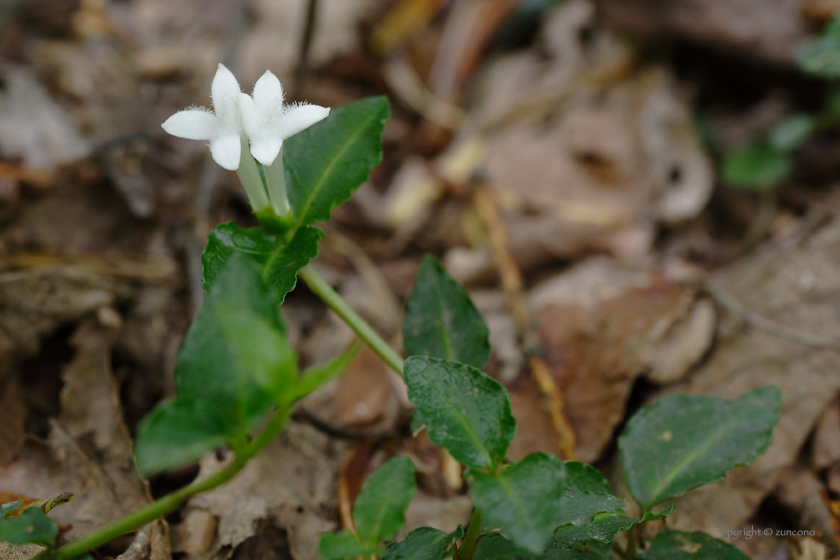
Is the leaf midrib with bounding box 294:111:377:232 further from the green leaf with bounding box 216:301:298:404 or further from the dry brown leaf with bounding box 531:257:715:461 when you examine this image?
the dry brown leaf with bounding box 531:257:715:461

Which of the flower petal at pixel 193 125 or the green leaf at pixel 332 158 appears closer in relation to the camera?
the flower petal at pixel 193 125

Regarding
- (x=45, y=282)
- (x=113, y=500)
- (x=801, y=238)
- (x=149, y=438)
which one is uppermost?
(x=45, y=282)

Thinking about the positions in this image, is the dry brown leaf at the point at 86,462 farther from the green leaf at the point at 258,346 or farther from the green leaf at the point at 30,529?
the green leaf at the point at 258,346

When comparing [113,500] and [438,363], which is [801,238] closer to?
[438,363]

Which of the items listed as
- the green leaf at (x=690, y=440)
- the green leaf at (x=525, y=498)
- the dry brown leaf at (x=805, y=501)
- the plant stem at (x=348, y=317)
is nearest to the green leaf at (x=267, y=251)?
the plant stem at (x=348, y=317)

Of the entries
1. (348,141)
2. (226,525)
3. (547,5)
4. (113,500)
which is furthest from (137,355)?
(547,5)

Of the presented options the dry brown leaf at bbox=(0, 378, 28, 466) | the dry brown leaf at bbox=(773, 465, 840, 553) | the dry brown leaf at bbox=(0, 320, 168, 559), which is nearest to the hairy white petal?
the dry brown leaf at bbox=(0, 320, 168, 559)
